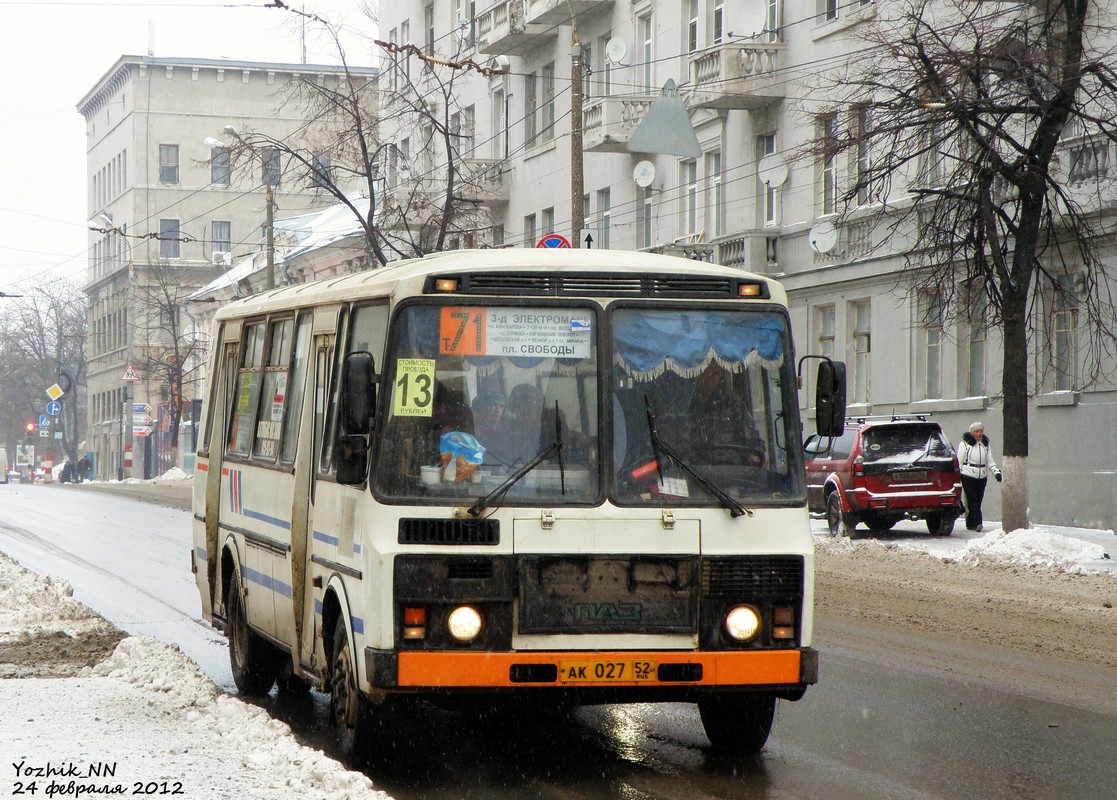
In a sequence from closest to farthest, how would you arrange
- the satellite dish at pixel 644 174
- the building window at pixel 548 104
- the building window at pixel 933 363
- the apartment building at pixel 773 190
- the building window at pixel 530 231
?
the apartment building at pixel 773 190 → the building window at pixel 933 363 → the satellite dish at pixel 644 174 → the building window at pixel 548 104 → the building window at pixel 530 231

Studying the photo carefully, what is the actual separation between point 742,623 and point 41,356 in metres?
97.1

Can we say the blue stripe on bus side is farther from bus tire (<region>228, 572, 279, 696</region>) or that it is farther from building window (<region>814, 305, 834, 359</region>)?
building window (<region>814, 305, 834, 359</region>)

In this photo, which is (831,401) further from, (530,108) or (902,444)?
(530,108)

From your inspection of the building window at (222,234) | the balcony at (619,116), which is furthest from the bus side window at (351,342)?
the building window at (222,234)

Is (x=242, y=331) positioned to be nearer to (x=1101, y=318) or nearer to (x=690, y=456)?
(x=690, y=456)

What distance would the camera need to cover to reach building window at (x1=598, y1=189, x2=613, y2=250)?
4291 centimetres

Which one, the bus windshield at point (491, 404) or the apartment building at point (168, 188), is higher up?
the apartment building at point (168, 188)

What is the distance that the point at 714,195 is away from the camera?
37750mm

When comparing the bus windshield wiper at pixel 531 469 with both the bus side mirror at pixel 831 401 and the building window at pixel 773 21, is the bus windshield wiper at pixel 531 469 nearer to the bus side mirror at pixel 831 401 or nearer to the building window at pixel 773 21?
the bus side mirror at pixel 831 401

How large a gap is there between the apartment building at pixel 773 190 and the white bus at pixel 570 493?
1518cm

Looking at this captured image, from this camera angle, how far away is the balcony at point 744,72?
3434cm

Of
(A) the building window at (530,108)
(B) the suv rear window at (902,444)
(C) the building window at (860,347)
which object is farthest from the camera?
(A) the building window at (530,108)

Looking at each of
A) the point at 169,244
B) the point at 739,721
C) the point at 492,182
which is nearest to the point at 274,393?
the point at 739,721

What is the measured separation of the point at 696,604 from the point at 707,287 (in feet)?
5.01
